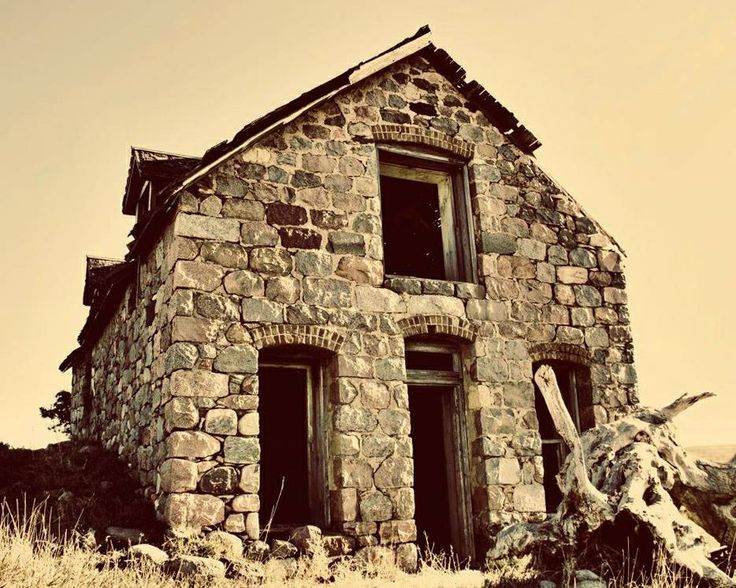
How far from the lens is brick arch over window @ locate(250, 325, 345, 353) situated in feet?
28.6

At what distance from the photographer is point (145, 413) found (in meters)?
9.53

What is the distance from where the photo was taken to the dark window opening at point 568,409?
10.6 meters

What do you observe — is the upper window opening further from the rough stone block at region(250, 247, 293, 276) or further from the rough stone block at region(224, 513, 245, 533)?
the rough stone block at region(224, 513, 245, 533)

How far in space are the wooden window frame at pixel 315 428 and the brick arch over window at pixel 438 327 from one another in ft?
4.05

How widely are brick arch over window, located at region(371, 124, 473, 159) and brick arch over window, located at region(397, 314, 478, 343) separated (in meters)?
2.58

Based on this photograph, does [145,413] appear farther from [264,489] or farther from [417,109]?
[417,109]

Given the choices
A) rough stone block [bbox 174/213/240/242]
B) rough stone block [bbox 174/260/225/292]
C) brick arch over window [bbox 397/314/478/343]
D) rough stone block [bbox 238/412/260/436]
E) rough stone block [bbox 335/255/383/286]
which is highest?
rough stone block [bbox 174/213/240/242]

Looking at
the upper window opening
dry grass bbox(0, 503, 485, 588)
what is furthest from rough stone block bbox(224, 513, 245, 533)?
the upper window opening

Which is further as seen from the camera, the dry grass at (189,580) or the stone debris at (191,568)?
the stone debris at (191,568)

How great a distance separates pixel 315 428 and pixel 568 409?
13.0 ft

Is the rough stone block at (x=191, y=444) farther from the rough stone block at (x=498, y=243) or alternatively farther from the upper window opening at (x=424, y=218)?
the rough stone block at (x=498, y=243)

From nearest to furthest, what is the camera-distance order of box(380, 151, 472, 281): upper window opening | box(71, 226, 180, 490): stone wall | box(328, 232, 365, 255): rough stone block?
box(71, 226, 180, 490): stone wall < box(328, 232, 365, 255): rough stone block < box(380, 151, 472, 281): upper window opening

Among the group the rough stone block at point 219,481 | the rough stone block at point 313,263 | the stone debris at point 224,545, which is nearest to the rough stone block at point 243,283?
the rough stone block at point 313,263

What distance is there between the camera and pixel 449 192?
11055mm
